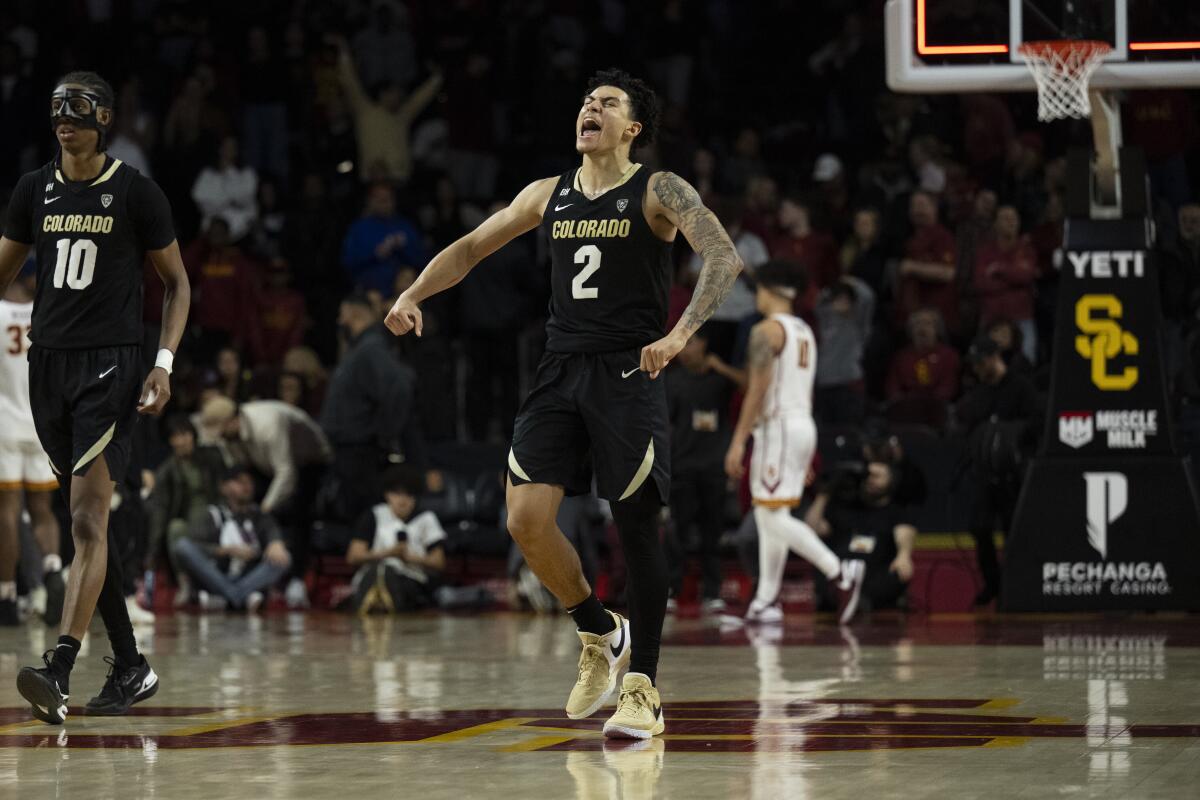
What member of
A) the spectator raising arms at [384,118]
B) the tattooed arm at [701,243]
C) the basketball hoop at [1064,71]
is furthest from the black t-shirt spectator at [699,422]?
the tattooed arm at [701,243]

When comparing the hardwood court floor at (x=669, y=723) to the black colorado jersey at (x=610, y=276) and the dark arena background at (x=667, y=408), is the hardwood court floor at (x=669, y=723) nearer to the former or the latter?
the dark arena background at (x=667, y=408)

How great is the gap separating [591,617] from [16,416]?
694 cm

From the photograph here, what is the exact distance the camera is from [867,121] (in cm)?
1991

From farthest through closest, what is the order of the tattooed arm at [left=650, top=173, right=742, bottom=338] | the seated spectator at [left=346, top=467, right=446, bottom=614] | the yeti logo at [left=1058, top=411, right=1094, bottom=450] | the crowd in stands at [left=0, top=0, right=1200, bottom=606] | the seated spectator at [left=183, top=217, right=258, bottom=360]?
1. the seated spectator at [left=183, top=217, right=258, bottom=360]
2. the crowd in stands at [left=0, top=0, right=1200, bottom=606]
3. the seated spectator at [left=346, top=467, right=446, bottom=614]
4. the yeti logo at [left=1058, top=411, right=1094, bottom=450]
5. the tattooed arm at [left=650, top=173, right=742, bottom=338]

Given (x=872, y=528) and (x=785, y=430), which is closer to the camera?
(x=785, y=430)

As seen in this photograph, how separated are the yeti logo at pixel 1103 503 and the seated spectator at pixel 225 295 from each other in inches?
352

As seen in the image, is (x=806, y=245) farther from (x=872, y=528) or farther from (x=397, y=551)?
(x=397, y=551)

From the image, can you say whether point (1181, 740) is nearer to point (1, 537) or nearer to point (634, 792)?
point (634, 792)

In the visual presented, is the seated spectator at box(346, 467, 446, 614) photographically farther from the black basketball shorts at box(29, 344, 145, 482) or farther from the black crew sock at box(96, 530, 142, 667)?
the black basketball shorts at box(29, 344, 145, 482)

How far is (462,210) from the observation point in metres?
19.4

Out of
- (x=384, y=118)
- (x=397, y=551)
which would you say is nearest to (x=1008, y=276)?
(x=397, y=551)

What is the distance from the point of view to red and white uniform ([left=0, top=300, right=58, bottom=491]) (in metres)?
13.2

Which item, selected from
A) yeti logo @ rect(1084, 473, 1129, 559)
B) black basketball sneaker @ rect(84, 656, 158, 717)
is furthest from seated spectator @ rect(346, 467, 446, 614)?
black basketball sneaker @ rect(84, 656, 158, 717)

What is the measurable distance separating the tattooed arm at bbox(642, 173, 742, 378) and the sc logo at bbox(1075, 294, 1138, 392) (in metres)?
6.35
